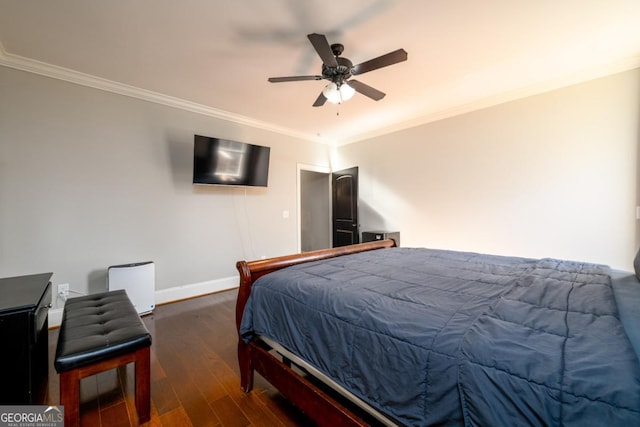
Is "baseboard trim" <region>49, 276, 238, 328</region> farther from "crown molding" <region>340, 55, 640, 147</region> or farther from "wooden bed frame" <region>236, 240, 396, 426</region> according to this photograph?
"crown molding" <region>340, 55, 640, 147</region>

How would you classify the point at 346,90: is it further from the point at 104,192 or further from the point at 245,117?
the point at 104,192

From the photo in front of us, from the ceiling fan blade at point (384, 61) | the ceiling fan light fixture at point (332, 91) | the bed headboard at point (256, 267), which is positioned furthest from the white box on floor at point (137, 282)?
the ceiling fan blade at point (384, 61)

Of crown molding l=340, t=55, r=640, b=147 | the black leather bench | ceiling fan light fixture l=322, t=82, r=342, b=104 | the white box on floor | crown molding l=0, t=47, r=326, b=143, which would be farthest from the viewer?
the white box on floor

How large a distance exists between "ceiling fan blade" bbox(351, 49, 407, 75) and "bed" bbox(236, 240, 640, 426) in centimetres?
158

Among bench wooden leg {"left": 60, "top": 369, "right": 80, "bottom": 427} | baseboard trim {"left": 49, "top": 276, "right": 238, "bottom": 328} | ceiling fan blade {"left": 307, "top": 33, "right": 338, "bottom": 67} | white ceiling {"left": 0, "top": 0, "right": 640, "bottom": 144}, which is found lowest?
baseboard trim {"left": 49, "top": 276, "right": 238, "bottom": 328}

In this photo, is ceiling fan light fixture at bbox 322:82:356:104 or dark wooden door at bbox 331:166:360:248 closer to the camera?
ceiling fan light fixture at bbox 322:82:356:104

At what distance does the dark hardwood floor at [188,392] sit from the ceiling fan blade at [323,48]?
94.8 inches

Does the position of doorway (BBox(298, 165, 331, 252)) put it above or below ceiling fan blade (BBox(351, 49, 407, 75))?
below

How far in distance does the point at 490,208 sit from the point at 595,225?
97 centimetres

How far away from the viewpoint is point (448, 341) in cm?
87

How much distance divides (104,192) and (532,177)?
16.4 ft

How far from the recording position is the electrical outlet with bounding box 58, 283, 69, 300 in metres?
2.67

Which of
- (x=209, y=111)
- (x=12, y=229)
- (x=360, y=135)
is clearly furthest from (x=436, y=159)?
(x=12, y=229)

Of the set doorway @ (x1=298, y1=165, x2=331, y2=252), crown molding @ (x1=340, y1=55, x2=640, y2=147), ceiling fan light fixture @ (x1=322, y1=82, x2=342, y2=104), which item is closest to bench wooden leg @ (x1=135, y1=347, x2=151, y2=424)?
ceiling fan light fixture @ (x1=322, y1=82, x2=342, y2=104)
